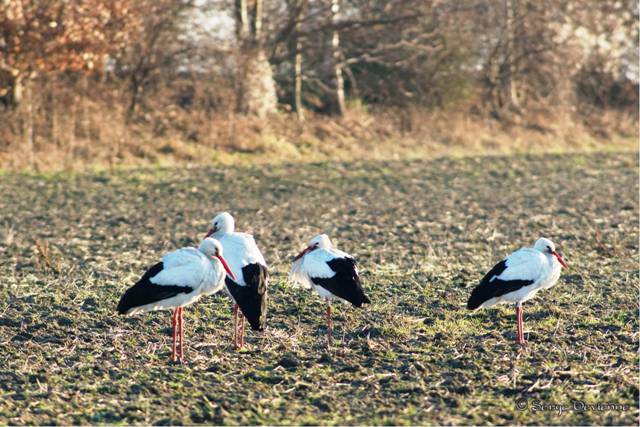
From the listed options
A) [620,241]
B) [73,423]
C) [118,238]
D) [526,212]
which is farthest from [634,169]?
[73,423]

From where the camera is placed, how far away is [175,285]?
748 cm

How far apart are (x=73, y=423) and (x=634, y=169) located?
19.2m

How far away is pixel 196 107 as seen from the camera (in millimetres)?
24047

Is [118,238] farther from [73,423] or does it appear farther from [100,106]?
[100,106]

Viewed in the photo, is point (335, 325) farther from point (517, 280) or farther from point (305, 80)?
point (305, 80)

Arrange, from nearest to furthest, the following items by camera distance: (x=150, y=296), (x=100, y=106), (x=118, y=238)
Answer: (x=150, y=296) < (x=118, y=238) < (x=100, y=106)

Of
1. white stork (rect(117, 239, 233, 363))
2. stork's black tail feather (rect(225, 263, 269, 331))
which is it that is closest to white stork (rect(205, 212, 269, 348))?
stork's black tail feather (rect(225, 263, 269, 331))

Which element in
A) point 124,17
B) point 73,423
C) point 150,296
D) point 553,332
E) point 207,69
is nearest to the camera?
point 73,423

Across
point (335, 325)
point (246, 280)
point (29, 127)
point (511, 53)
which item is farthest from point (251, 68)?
point (246, 280)

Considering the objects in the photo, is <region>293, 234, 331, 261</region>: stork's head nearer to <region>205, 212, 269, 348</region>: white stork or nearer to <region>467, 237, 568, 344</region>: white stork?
<region>205, 212, 269, 348</region>: white stork

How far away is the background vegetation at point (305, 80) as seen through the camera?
2023 cm

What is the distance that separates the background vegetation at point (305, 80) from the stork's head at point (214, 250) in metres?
12.4

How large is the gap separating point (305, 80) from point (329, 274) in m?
20.2

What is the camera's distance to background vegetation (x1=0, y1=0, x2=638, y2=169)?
66.4 ft
